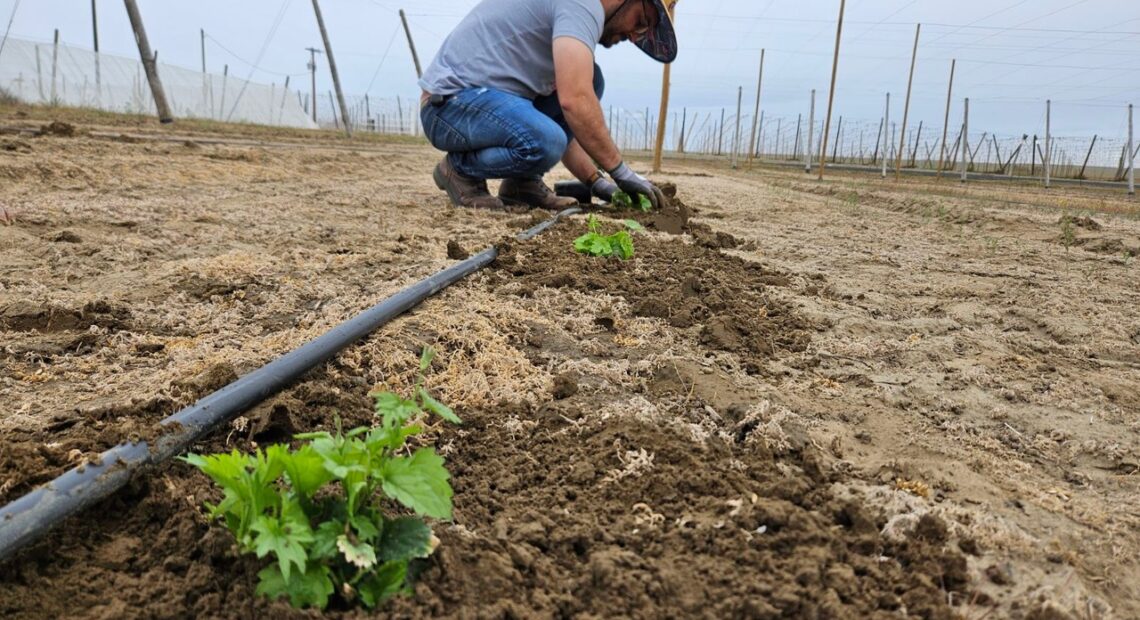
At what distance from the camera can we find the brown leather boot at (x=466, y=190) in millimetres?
4746

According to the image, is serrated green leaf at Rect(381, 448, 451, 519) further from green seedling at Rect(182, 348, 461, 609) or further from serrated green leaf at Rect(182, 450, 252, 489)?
serrated green leaf at Rect(182, 450, 252, 489)

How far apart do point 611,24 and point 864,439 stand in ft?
11.7

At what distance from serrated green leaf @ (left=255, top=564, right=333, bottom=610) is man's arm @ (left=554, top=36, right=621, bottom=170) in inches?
134

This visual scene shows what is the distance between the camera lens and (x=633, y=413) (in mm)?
1501

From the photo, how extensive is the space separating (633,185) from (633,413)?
10.5 ft

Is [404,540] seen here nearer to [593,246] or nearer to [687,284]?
[687,284]

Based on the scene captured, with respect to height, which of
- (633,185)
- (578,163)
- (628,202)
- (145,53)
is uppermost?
(145,53)

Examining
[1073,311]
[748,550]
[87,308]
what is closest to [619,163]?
[1073,311]

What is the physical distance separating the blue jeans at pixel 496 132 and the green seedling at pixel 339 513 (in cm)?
349

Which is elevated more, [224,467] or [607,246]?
[607,246]

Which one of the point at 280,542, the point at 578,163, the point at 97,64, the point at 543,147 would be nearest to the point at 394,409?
the point at 280,542

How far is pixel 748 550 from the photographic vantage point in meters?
1.01

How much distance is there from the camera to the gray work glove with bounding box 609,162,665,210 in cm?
446

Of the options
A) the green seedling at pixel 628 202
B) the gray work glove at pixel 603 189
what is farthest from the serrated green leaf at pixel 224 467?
the gray work glove at pixel 603 189
